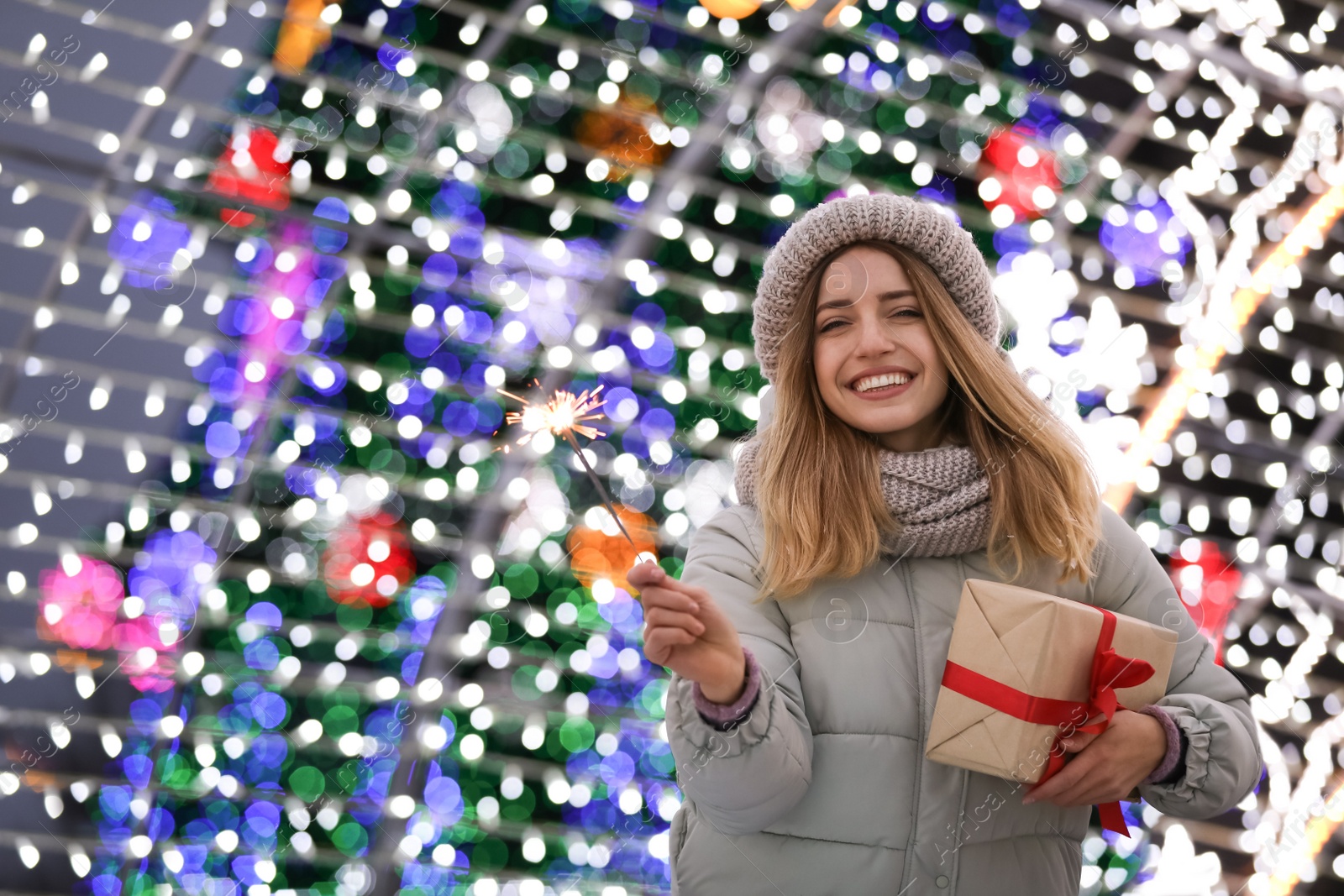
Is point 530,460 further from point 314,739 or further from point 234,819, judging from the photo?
point 234,819

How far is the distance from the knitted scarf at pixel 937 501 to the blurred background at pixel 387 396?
3.07ft

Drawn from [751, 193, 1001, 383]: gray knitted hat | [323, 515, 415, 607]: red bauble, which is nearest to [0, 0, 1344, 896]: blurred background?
[323, 515, 415, 607]: red bauble

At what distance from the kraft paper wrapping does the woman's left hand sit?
25 mm

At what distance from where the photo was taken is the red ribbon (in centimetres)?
89

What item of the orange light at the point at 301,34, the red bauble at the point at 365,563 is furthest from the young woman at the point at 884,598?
the orange light at the point at 301,34

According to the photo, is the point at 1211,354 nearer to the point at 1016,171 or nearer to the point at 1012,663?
the point at 1016,171

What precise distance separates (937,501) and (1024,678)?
0.22m

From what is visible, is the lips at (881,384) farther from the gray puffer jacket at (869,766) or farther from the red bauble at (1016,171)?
the red bauble at (1016,171)

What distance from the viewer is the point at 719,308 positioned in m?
2.09

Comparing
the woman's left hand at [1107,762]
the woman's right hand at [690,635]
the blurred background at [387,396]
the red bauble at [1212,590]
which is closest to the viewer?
the woman's right hand at [690,635]

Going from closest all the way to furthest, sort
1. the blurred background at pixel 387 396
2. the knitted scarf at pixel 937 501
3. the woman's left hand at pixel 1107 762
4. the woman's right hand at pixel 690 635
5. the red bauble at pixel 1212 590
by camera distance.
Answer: the woman's right hand at pixel 690 635 < the woman's left hand at pixel 1107 762 < the knitted scarf at pixel 937 501 < the blurred background at pixel 387 396 < the red bauble at pixel 1212 590

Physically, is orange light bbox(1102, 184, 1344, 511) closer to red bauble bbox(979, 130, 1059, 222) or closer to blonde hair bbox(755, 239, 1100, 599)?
red bauble bbox(979, 130, 1059, 222)

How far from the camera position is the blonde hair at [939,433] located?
1.00 meters

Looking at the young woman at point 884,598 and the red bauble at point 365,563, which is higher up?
the young woman at point 884,598
